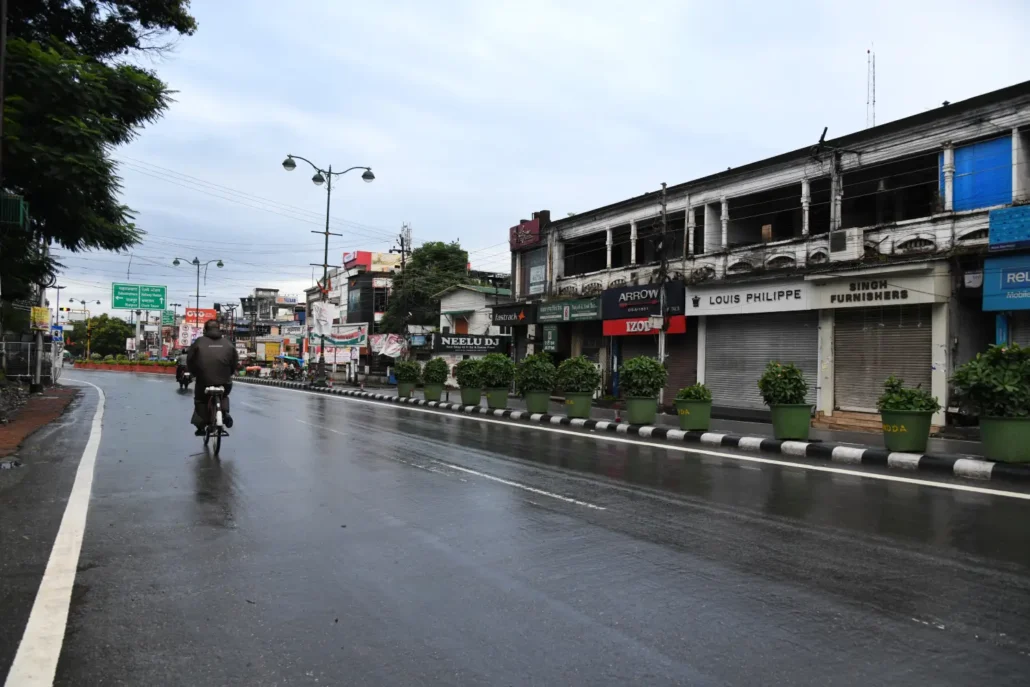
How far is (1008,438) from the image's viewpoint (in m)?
10.6

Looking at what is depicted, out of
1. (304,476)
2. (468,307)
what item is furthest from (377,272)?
(304,476)

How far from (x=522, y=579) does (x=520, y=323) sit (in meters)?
27.1

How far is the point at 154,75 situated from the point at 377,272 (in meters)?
47.8

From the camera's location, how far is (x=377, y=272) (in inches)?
2547

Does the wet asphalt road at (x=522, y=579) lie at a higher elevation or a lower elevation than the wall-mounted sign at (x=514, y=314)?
lower

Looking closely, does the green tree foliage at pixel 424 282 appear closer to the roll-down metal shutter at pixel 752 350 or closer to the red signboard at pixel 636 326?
the red signboard at pixel 636 326

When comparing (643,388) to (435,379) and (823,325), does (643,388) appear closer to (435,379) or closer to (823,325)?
(823,325)

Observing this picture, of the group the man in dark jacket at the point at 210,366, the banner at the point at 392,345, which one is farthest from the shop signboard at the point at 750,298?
the banner at the point at 392,345

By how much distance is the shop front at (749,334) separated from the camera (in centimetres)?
2017

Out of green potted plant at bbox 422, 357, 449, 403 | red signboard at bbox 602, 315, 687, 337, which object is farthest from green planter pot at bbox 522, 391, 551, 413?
green potted plant at bbox 422, 357, 449, 403

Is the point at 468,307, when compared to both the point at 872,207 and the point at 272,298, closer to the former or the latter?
the point at 872,207

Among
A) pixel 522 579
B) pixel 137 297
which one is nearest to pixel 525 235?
pixel 522 579

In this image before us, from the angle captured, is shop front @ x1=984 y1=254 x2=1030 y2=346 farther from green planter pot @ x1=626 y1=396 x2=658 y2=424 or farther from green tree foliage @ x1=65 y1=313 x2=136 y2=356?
green tree foliage @ x1=65 y1=313 x2=136 y2=356

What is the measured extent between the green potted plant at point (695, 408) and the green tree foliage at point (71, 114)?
12.4m
